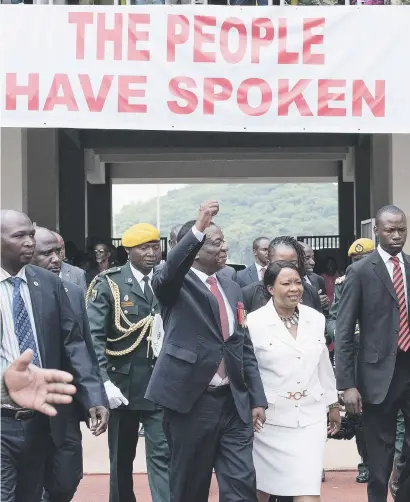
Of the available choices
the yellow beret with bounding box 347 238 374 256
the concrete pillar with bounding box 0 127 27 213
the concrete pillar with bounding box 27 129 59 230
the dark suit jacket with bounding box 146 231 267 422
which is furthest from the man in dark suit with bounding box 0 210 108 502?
the concrete pillar with bounding box 27 129 59 230

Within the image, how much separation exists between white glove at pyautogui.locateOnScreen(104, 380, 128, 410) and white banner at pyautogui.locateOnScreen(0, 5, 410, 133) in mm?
4166

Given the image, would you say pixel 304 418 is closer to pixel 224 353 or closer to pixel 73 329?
pixel 224 353

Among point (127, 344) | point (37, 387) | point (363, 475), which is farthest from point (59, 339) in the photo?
point (363, 475)

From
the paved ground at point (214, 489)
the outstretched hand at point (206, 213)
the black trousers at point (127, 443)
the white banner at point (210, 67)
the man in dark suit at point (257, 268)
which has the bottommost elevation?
the paved ground at point (214, 489)

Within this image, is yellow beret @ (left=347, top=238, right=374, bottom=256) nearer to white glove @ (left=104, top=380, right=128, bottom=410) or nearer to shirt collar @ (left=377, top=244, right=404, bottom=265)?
shirt collar @ (left=377, top=244, right=404, bottom=265)

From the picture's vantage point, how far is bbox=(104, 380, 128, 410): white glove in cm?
662

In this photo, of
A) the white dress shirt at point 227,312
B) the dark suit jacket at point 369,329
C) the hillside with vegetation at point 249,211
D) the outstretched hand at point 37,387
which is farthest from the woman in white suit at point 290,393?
the hillside with vegetation at point 249,211

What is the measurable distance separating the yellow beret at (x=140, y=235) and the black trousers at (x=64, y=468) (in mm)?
1709

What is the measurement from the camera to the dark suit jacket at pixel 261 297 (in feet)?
25.5

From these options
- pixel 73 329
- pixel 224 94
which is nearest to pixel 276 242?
pixel 73 329

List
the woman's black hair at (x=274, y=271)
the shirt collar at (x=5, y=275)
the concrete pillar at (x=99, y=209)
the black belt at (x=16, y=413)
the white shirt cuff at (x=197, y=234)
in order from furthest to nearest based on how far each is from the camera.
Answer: the concrete pillar at (x=99, y=209) < the woman's black hair at (x=274, y=271) < the white shirt cuff at (x=197, y=234) < the shirt collar at (x=5, y=275) < the black belt at (x=16, y=413)

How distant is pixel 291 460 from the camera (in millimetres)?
6105

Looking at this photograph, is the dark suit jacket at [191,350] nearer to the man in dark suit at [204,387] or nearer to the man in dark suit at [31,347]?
the man in dark suit at [204,387]

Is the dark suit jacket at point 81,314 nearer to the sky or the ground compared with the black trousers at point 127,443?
nearer to the sky
